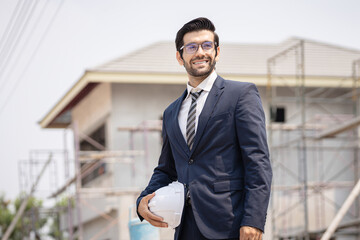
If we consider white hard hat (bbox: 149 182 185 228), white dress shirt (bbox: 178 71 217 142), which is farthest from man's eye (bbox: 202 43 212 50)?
white hard hat (bbox: 149 182 185 228)

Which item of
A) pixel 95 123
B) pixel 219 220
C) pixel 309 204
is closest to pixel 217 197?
pixel 219 220

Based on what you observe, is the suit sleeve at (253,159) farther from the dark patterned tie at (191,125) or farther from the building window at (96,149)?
the building window at (96,149)

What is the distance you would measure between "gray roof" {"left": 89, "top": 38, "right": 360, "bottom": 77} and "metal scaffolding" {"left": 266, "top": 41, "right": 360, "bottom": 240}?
19.5 inches

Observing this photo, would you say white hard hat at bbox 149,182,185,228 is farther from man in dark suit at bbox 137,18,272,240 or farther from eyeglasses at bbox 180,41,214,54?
eyeglasses at bbox 180,41,214,54

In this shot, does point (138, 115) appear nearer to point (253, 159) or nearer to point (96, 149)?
point (96, 149)

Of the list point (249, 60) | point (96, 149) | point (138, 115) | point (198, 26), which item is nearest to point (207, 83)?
point (198, 26)

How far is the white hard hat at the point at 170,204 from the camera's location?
11.7 ft

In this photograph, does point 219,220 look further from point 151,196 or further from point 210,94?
point 210,94

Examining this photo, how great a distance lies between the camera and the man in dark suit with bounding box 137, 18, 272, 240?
135 inches

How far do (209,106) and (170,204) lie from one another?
1.77ft

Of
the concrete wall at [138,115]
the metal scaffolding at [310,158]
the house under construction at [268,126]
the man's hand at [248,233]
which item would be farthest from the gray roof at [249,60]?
the man's hand at [248,233]

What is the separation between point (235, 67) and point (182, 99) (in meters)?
16.9

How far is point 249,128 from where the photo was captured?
3.48 meters

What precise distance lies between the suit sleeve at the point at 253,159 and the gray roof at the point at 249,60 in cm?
1554
